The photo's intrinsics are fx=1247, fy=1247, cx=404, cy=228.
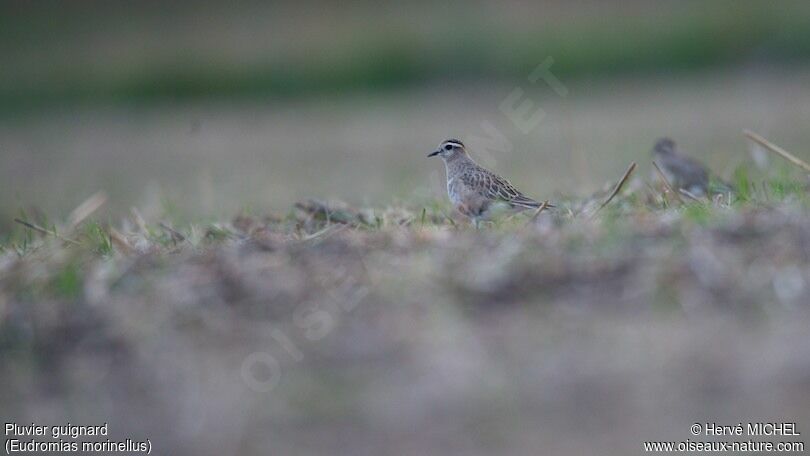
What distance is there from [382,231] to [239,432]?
2548 millimetres

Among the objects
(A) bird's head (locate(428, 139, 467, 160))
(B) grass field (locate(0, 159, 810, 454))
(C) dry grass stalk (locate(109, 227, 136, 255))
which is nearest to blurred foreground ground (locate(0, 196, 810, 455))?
(B) grass field (locate(0, 159, 810, 454))

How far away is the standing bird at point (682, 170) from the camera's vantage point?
970 centimetres

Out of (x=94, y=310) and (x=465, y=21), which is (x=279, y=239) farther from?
(x=465, y=21)

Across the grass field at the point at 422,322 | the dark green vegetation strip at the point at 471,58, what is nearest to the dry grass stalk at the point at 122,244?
the grass field at the point at 422,322

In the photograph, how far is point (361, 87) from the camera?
22.2m

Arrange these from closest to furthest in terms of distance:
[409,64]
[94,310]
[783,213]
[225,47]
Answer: [94,310] → [783,213] → [409,64] → [225,47]

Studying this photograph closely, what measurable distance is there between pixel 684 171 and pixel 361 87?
12456 mm

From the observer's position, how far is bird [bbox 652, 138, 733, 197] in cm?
946

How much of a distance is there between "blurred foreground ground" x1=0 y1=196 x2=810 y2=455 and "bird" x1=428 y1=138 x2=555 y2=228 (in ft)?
7.36

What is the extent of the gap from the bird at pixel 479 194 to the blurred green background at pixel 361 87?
5.31m

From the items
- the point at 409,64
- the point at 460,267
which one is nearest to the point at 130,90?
the point at 409,64

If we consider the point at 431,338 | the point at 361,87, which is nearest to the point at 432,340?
the point at 431,338

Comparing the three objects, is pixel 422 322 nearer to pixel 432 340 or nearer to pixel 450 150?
pixel 432 340

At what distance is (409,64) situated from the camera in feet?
73.0
